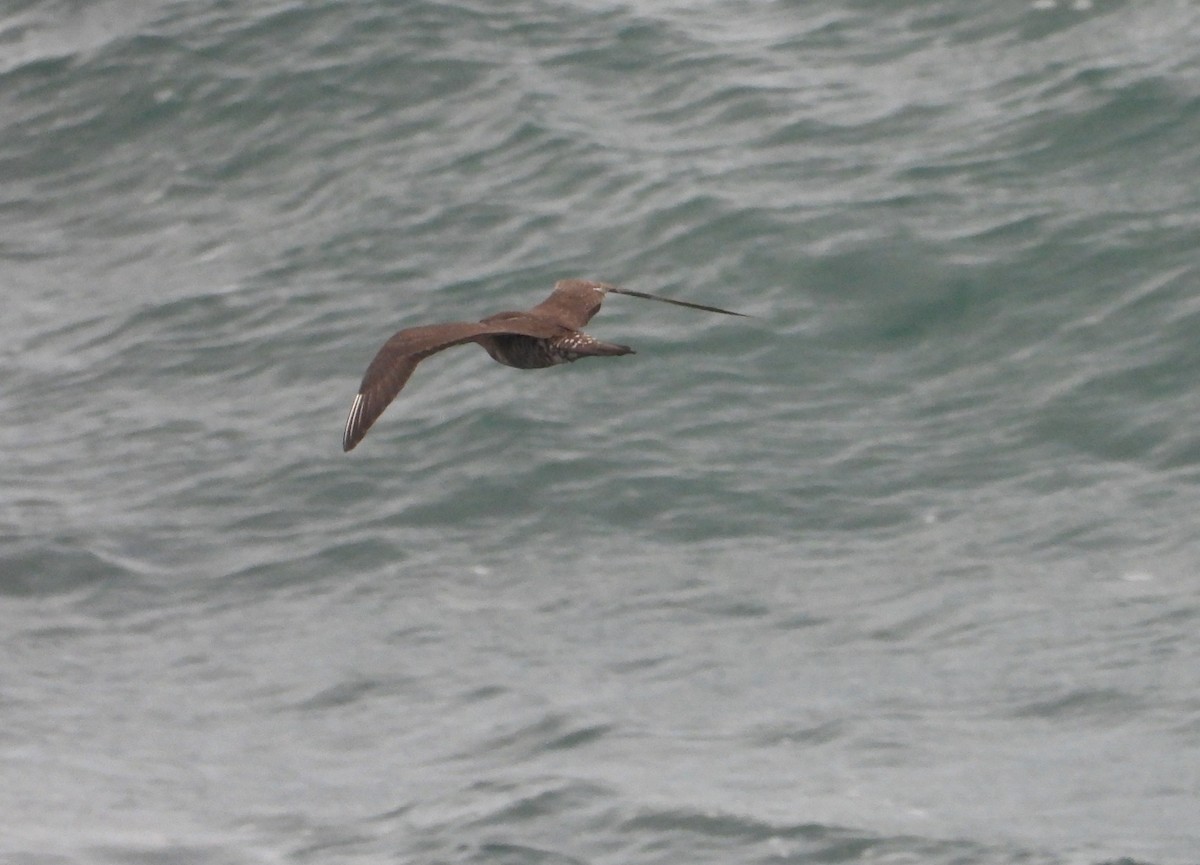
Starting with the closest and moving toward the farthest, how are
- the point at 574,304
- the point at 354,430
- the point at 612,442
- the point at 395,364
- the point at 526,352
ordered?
the point at 354,430 < the point at 395,364 < the point at 526,352 < the point at 574,304 < the point at 612,442

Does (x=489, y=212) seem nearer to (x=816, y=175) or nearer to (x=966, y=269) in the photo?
(x=816, y=175)

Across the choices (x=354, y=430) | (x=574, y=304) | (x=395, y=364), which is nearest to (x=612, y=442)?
(x=574, y=304)

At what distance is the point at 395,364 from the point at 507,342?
41.5 inches

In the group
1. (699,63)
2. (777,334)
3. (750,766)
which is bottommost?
(750,766)

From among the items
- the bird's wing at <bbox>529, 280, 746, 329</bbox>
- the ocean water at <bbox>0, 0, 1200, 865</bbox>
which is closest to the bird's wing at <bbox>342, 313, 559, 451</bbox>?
the bird's wing at <bbox>529, 280, 746, 329</bbox>

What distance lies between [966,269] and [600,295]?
4334 mm

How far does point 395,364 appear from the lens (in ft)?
23.0

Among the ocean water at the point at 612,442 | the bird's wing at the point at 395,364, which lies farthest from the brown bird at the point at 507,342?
the ocean water at the point at 612,442

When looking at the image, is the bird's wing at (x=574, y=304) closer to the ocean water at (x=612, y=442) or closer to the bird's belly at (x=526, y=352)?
the bird's belly at (x=526, y=352)

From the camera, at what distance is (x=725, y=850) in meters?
8.40

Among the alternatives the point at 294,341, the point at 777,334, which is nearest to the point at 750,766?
the point at 777,334

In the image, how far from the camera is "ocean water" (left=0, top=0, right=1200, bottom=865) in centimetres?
908

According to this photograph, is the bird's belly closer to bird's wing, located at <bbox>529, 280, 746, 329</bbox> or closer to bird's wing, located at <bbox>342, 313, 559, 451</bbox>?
bird's wing, located at <bbox>529, 280, 746, 329</bbox>

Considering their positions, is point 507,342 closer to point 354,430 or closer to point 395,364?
point 395,364
